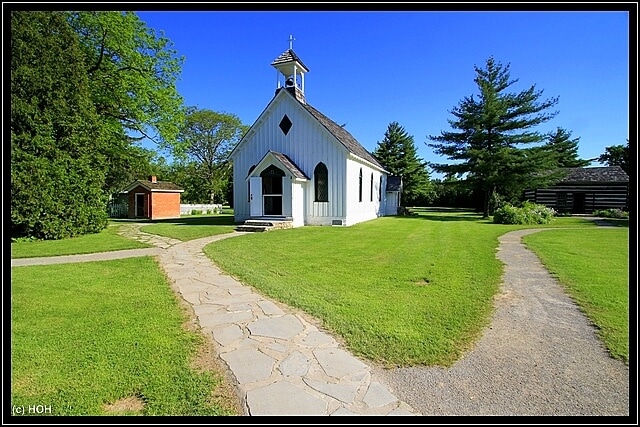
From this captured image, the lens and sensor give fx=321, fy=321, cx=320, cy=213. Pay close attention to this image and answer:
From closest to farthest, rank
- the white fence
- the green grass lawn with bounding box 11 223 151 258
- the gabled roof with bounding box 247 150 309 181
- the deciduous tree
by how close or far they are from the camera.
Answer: the green grass lawn with bounding box 11 223 151 258
the gabled roof with bounding box 247 150 309 181
the white fence
the deciduous tree

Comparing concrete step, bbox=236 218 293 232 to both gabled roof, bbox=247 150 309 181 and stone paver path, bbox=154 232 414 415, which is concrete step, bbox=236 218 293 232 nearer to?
gabled roof, bbox=247 150 309 181

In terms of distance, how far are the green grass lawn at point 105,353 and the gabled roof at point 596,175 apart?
3497 centimetres

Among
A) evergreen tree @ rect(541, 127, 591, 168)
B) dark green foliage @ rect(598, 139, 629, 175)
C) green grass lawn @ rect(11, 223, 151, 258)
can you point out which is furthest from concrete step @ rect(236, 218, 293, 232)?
evergreen tree @ rect(541, 127, 591, 168)

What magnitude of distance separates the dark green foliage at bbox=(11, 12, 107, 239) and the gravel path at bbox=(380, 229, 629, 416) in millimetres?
13019

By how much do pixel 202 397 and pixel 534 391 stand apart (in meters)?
2.56

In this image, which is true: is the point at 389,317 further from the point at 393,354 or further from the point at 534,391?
the point at 534,391

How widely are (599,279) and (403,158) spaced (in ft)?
118

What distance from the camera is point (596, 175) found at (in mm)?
29750

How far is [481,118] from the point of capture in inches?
960

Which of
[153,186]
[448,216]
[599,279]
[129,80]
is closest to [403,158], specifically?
[448,216]

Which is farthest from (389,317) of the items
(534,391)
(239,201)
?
(239,201)

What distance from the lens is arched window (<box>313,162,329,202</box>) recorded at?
1692 centimetres

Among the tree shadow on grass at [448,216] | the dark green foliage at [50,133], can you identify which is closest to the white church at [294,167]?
the dark green foliage at [50,133]

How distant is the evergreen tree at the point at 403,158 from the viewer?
40.0 meters
